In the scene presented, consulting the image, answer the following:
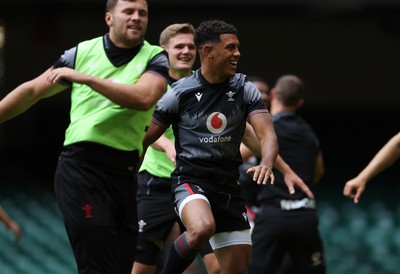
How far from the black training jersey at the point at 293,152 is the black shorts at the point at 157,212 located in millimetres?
1399

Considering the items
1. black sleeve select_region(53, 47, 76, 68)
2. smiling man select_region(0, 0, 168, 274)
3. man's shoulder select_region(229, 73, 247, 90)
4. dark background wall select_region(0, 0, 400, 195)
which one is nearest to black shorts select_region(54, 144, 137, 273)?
smiling man select_region(0, 0, 168, 274)

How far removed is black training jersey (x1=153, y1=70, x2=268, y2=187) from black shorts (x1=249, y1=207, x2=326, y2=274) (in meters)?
2.50

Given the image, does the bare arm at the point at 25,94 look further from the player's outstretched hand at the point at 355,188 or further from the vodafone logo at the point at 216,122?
the player's outstretched hand at the point at 355,188

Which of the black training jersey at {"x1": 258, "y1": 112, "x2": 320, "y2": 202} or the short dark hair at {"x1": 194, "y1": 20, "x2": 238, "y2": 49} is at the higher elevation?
the short dark hair at {"x1": 194, "y1": 20, "x2": 238, "y2": 49}

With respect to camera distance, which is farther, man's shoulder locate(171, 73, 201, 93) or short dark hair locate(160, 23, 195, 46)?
short dark hair locate(160, 23, 195, 46)

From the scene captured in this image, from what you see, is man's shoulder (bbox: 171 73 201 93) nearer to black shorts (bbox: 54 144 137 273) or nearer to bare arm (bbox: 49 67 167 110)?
bare arm (bbox: 49 67 167 110)

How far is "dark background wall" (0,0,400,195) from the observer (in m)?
19.5

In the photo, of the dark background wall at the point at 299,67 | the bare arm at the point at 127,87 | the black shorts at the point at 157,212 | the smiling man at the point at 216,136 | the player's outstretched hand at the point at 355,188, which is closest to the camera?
the bare arm at the point at 127,87

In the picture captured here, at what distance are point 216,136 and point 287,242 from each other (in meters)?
2.79

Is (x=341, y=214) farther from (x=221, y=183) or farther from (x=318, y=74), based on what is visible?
(x=221, y=183)

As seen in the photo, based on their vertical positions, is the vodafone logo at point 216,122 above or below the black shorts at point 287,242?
above

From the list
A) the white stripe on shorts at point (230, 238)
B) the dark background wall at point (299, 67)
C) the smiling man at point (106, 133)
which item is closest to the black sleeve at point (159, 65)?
the smiling man at point (106, 133)

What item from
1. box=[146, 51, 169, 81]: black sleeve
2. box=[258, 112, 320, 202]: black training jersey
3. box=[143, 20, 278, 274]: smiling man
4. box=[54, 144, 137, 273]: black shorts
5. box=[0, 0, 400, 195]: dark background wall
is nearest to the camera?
box=[54, 144, 137, 273]: black shorts

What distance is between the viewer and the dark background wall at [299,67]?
19.5 meters
